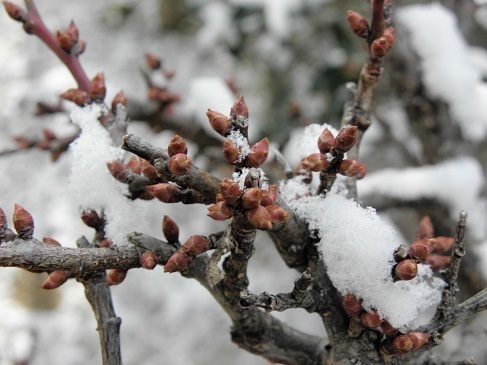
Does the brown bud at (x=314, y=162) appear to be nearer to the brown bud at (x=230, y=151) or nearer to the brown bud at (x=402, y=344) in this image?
the brown bud at (x=230, y=151)

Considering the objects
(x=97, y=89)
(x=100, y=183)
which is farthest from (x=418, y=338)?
(x=97, y=89)

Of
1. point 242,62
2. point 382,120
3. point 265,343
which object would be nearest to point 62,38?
point 265,343

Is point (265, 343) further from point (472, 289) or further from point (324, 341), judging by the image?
→ point (472, 289)

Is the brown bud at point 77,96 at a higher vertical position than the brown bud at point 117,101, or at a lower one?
higher

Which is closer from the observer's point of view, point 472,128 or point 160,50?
point 472,128

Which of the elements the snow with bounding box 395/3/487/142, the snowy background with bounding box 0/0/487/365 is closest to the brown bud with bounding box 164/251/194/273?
the snowy background with bounding box 0/0/487/365

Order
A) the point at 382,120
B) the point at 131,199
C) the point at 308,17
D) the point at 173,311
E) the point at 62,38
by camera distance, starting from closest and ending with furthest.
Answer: the point at 131,199, the point at 62,38, the point at 382,120, the point at 308,17, the point at 173,311

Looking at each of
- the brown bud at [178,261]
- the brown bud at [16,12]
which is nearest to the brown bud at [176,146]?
the brown bud at [178,261]
